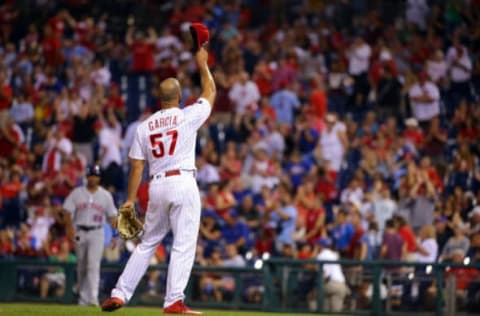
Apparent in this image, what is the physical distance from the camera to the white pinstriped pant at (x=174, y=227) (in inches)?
470

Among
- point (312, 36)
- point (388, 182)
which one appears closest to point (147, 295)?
point (388, 182)

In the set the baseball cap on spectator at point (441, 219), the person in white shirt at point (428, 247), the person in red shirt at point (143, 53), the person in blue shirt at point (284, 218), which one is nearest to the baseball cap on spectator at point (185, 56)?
the person in red shirt at point (143, 53)

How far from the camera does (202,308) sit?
19.7 metres

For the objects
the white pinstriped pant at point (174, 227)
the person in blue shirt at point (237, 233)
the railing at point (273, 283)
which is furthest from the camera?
the person in blue shirt at point (237, 233)

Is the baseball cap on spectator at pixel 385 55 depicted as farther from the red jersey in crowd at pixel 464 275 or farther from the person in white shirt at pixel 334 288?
the red jersey in crowd at pixel 464 275

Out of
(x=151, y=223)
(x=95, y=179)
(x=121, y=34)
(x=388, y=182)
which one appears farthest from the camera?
(x=121, y=34)

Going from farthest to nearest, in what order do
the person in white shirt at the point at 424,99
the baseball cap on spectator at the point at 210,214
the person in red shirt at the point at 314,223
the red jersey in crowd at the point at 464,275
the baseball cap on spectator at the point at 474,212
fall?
→ 1. the person in white shirt at the point at 424,99
2. the baseball cap on spectator at the point at 210,214
3. the person in red shirt at the point at 314,223
4. the baseball cap on spectator at the point at 474,212
5. the red jersey in crowd at the point at 464,275

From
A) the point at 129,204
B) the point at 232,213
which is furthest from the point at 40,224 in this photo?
the point at 129,204

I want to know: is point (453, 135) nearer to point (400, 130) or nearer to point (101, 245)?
point (400, 130)

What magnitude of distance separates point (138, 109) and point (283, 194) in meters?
4.98

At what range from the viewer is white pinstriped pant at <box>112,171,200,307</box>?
470 inches

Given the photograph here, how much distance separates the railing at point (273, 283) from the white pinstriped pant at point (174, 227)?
263 inches

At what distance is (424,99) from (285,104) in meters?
2.71

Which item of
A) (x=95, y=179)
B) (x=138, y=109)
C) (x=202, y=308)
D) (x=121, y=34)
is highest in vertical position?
(x=121, y=34)
